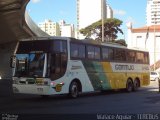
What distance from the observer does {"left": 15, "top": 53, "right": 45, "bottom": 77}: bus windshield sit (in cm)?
2230

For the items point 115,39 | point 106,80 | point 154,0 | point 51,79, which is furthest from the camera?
point 154,0

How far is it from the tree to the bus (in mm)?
47879

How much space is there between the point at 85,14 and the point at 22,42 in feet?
184

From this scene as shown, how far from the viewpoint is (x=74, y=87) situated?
78.9 feet

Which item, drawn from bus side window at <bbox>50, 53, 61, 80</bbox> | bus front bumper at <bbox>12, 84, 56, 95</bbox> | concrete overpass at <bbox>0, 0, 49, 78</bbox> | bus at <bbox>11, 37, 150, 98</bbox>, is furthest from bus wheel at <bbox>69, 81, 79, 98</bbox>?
concrete overpass at <bbox>0, 0, 49, 78</bbox>

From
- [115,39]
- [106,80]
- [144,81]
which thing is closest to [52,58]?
[106,80]

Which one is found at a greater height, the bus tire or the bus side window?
the bus side window

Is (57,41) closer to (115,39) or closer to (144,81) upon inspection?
(144,81)

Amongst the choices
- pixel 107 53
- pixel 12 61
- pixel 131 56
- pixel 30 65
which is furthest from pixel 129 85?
pixel 12 61

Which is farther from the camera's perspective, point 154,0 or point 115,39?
point 154,0

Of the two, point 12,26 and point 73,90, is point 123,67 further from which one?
point 12,26

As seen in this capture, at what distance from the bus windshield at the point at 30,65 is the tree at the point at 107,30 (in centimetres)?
5343

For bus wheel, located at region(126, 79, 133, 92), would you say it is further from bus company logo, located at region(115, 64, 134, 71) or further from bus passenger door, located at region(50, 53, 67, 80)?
bus passenger door, located at region(50, 53, 67, 80)

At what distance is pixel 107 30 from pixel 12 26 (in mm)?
34293
